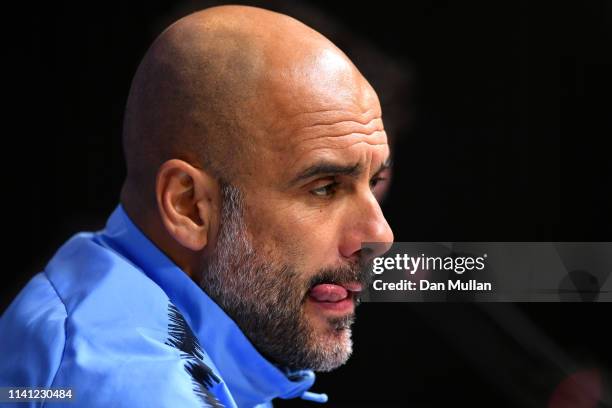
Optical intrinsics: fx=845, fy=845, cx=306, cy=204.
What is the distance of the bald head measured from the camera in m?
1.33

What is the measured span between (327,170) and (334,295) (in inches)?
8.2

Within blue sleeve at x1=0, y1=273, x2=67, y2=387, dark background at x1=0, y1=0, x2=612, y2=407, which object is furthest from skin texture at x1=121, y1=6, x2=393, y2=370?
dark background at x1=0, y1=0, x2=612, y2=407

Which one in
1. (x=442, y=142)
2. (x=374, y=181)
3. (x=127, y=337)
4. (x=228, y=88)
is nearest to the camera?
(x=127, y=337)

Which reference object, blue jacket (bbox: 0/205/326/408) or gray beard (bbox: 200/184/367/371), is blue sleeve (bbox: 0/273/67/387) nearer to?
blue jacket (bbox: 0/205/326/408)

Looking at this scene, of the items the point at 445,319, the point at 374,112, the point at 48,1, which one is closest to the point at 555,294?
the point at 374,112

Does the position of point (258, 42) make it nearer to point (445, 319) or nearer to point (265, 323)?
point (265, 323)

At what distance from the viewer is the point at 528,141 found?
2279 millimetres

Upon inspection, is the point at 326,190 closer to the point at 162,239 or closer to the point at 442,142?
the point at 162,239

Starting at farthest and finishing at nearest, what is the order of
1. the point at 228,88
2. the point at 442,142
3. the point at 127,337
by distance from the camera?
the point at 442,142
the point at 228,88
the point at 127,337

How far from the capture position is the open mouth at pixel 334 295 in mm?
1393

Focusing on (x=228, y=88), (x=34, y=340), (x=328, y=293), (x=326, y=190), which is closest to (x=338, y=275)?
(x=328, y=293)

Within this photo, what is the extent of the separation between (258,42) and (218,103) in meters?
0.12

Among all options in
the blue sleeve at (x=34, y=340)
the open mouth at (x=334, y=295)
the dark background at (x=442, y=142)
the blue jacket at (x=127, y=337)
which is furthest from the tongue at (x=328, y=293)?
the dark background at (x=442, y=142)

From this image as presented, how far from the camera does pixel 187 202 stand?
137 cm
